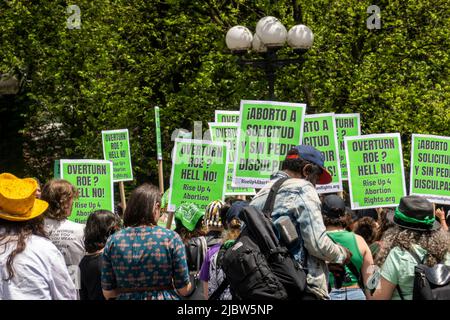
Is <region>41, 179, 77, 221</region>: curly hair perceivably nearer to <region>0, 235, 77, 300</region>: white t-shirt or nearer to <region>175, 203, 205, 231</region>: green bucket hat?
<region>175, 203, 205, 231</region>: green bucket hat

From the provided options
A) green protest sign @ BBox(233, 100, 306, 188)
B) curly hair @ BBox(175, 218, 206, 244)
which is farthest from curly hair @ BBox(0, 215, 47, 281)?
green protest sign @ BBox(233, 100, 306, 188)

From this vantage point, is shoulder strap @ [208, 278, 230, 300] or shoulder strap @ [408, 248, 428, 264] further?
shoulder strap @ [208, 278, 230, 300]

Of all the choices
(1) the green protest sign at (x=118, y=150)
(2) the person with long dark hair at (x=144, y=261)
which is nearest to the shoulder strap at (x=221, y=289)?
(2) the person with long dark hair at (x=144, y=261)

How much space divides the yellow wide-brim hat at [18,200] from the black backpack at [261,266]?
1.20 metres

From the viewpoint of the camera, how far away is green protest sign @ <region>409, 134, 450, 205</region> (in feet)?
38.2

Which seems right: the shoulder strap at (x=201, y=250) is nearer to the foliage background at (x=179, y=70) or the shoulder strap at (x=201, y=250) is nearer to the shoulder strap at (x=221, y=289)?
the shoulder strap at (x=221, y=289)

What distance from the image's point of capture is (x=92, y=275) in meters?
6.61

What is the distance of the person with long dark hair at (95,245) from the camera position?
655cm

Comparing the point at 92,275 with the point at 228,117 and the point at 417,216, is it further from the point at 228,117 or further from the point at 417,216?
the point at 228,117

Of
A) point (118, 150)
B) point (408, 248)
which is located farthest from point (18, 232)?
point (118, 150)

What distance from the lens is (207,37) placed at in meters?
22.0

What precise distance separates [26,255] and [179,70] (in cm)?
1904

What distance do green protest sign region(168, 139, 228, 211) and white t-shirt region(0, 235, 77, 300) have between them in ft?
21.5

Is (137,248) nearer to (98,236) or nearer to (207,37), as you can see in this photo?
(98,236)
